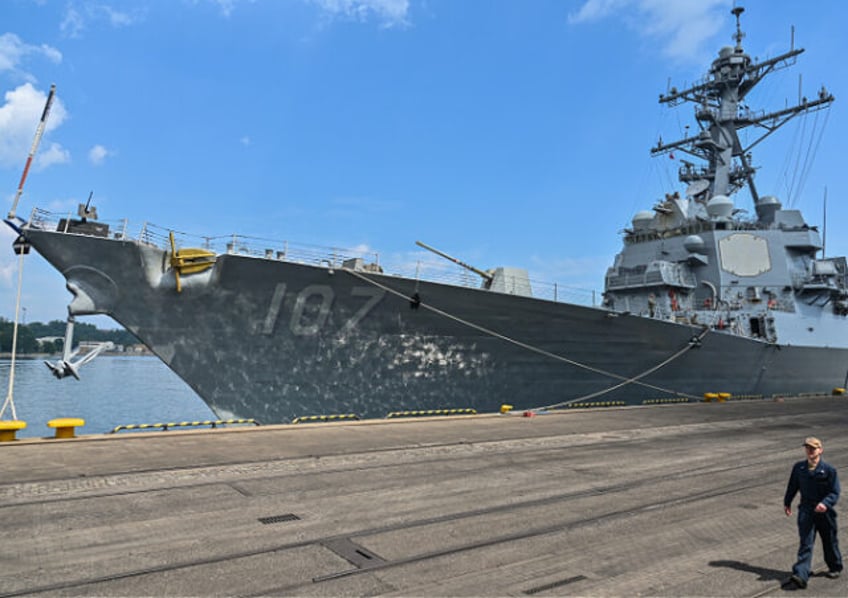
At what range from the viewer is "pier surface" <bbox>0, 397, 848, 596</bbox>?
3.96 m

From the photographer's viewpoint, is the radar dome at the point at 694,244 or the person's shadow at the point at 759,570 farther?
the radar dome at the point at 694,244

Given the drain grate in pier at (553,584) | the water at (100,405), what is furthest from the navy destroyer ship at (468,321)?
the drain grate in pier at (553,584)

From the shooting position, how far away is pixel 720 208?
814 inches

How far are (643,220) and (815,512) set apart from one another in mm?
19415

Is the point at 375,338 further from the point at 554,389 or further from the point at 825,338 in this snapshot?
the point at 825,338

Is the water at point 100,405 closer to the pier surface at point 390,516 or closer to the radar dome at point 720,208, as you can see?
the pier surface at point 390,516

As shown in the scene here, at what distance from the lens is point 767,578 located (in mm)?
4109

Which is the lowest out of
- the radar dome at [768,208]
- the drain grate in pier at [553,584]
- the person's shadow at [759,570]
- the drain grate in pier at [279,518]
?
the drain grate in pier at [279,518]

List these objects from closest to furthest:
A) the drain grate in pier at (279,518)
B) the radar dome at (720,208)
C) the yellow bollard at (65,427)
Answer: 1. the drain grate in pier at (279,518)
2. the yellow bollard at (65,427)
3. the radar dome at (720,208)

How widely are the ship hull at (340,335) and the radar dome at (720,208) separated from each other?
7124mm

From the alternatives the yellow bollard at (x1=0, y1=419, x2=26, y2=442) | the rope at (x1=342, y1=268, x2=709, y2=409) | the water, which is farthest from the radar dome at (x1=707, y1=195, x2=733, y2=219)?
the yellow bollard at (x1=0, y1=419, x2=26, y2=442)

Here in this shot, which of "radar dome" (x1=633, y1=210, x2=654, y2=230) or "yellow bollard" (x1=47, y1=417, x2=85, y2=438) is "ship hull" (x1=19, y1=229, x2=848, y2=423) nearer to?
"yellow bollard" (x1=47, y1=417, x2=85, y2=438)

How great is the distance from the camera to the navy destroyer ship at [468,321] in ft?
33.6

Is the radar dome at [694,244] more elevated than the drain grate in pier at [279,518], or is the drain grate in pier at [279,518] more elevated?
the radar dome at [694,244]
